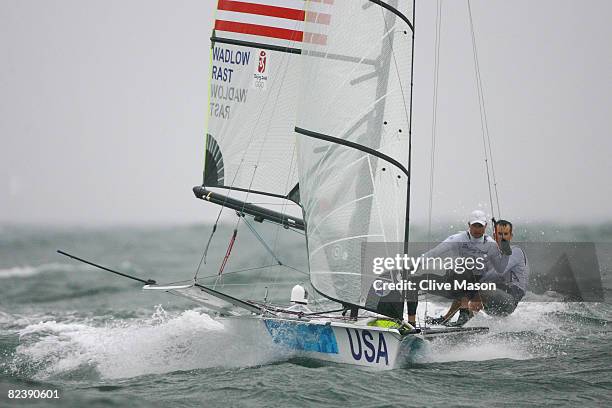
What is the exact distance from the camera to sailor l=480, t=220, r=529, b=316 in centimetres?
952

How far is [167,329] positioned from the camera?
9000 mm

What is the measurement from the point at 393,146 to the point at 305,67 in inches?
46.0

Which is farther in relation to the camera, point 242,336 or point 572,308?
point 572,308

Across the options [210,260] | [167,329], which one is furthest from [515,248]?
[210,260]

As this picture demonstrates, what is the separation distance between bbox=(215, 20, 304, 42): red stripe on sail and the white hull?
12.9 ft

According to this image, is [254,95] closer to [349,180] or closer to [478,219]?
[349,180]

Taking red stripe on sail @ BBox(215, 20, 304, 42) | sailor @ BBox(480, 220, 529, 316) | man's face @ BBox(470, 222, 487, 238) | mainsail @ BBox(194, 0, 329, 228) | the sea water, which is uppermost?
red stripe on sail @ BBox(215, 20, 304, 42)

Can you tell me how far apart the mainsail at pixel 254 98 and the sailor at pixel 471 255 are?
2.13 meters

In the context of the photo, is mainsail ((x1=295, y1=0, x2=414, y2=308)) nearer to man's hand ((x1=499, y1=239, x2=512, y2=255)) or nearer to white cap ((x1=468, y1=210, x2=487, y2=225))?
white cap ((x1=468, y1=210, x2=487, y2=225))

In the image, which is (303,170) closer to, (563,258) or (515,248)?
(515,248)

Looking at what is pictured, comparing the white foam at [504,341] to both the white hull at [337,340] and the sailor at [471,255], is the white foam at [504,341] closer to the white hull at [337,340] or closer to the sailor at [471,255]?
the sailor at [471,255]

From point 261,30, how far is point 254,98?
867mm

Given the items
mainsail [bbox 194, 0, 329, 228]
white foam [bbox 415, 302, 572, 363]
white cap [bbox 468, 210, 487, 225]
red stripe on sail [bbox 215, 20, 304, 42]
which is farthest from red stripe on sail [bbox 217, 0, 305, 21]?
white foam [bbox 415, 302, 572, 363]

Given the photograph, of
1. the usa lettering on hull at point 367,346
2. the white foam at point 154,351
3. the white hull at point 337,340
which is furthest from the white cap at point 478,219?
the white foam at point 154,351
